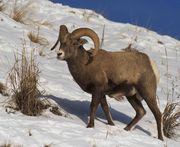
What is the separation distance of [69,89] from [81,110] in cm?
120

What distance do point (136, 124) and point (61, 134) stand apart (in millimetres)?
2579

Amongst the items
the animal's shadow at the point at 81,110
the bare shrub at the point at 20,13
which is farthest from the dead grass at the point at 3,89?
the bare shrub at the point at 20,13

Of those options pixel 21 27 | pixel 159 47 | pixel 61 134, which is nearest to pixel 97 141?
pixel 61 134

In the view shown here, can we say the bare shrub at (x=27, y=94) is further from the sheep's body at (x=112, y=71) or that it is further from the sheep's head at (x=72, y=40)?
the sheep's body at (x=112, y=71)

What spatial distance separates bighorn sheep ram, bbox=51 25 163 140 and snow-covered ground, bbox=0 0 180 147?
503 millimetres

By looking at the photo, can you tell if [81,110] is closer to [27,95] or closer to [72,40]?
[72,40]

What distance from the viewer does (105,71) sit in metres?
10.6

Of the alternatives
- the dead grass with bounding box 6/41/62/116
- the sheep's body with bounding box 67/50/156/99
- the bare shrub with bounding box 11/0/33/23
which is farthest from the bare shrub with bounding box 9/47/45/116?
the bare shrub with bounding box 11/0/33/23

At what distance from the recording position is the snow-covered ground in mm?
8836

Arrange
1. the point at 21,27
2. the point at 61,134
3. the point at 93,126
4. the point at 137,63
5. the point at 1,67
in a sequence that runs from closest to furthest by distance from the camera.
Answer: the point at 61,134, the point at 93,126, the point at 137,63, the point at 1,67, the point at 21,27

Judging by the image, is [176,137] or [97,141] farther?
[176,137]

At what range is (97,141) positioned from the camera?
8.96 m

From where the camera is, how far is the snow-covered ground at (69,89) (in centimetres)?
884

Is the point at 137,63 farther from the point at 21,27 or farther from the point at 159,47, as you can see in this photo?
the point at 159,47
